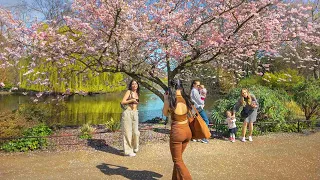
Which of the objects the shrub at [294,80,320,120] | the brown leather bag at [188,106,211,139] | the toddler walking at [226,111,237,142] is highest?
the shrub at [294,80,320,120]

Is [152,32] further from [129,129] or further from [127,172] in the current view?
[127,172]

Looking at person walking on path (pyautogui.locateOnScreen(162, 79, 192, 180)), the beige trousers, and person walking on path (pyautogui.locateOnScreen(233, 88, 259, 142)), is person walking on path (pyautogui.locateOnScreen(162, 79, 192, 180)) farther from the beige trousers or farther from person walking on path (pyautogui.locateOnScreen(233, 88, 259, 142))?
person walking on path (pyautogui.locateOnScreen(233, 88, 259, 142))

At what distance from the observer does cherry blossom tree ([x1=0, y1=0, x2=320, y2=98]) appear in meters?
6.95

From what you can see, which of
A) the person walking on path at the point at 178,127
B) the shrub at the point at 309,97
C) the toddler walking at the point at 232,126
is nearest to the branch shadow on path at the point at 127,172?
the person walking on path at the point at 178,127

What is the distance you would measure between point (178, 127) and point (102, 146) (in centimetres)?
318

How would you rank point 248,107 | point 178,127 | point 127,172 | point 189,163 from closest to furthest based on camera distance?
1. point 178,127
2. point 127,172
3. point 189,163
4. point 248,107

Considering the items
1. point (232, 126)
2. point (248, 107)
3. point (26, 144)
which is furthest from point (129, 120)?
point (248, 107)

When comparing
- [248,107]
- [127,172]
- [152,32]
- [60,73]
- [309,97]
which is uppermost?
[152,32]

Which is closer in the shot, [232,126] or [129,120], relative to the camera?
[129,120]

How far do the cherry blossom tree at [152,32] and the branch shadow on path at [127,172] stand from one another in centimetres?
338

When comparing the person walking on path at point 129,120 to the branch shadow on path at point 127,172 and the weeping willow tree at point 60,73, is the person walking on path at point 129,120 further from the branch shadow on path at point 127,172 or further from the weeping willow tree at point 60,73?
the weeping willow tree at point 60,73

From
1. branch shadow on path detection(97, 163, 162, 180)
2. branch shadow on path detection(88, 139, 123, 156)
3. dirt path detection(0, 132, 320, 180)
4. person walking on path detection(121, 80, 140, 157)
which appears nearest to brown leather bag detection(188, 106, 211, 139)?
dirt path detection(0, 132, 320, 180)

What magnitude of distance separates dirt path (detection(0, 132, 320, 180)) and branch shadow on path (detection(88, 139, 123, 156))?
0.04 meters

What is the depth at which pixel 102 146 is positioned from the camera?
6.57 m
